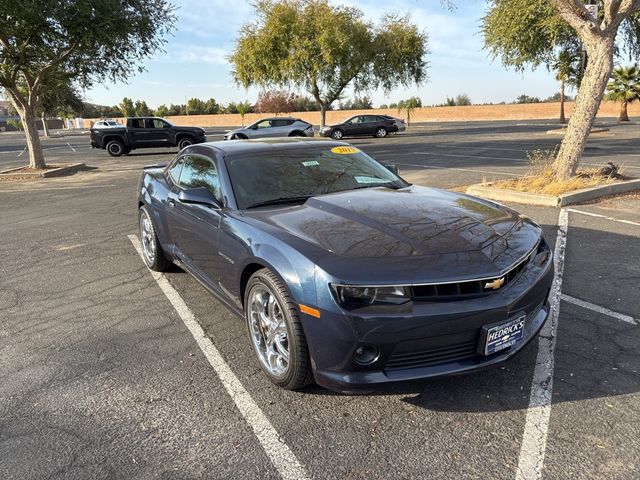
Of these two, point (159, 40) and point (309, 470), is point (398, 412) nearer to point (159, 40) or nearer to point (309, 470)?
point (309, 470)

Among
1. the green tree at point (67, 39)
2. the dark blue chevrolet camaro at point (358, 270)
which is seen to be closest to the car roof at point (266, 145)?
the dark blue chevrolet camaro at point (358, 270)

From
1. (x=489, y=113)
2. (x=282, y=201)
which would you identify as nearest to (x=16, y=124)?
(x=489, y=113)

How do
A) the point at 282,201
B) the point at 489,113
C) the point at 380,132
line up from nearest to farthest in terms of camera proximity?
the point at 282,201, the point at 380,132, the point at 489,113

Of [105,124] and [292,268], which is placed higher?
[105,124]

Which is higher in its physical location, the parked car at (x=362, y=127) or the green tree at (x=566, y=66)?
the green tree at (x=566, y=66)

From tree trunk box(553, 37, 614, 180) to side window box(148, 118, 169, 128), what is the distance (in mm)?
18915

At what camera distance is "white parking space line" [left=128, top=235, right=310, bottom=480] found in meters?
2.30

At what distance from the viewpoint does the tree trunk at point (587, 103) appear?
27.4 feet

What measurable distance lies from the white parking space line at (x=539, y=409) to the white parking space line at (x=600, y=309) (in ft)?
0.37

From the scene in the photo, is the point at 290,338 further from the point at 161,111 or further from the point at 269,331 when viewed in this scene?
the point at 161,111

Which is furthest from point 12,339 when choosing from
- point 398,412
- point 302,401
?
point 398,412

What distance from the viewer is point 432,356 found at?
8.16ft

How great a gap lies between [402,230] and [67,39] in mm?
14875

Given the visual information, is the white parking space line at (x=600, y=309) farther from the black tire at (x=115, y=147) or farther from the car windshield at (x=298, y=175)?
the black tire at (x=115, y=147)
